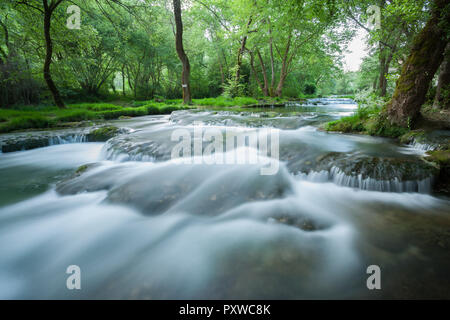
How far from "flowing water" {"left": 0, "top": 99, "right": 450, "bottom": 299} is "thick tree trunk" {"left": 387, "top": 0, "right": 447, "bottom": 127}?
1.09 metres

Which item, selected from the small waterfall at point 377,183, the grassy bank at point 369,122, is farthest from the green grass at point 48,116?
the small waterfall at point 377,183

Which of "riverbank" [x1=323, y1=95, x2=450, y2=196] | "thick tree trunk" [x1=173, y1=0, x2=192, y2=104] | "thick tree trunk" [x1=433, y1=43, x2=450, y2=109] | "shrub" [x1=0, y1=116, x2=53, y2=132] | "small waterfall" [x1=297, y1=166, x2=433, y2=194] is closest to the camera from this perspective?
"small waterfall" [x1=297, y1=166, x2=433, y2=194]

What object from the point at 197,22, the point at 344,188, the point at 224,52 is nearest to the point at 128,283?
the point at 344,188

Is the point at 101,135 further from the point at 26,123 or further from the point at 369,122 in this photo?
the point at 369,122

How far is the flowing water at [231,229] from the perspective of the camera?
1.52 metres

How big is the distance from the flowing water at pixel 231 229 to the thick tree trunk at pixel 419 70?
3.59 feet

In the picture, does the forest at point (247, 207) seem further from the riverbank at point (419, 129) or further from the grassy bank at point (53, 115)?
the grassy bank at point (53, 115)

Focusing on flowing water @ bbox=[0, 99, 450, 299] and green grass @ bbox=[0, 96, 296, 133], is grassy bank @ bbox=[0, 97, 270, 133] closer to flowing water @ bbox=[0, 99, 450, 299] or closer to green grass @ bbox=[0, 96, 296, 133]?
green grass @ bbox=[0, 96, 296, 133]

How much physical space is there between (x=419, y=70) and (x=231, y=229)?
5159 mm

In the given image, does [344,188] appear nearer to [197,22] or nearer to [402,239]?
[402,239]

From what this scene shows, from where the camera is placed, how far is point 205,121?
25.5ft

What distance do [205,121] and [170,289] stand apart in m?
6.75

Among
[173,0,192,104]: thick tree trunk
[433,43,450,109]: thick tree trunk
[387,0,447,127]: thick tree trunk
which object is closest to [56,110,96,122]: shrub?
[173,0,192,104]: thick tree trunk

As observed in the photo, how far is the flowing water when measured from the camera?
59.7 inches
